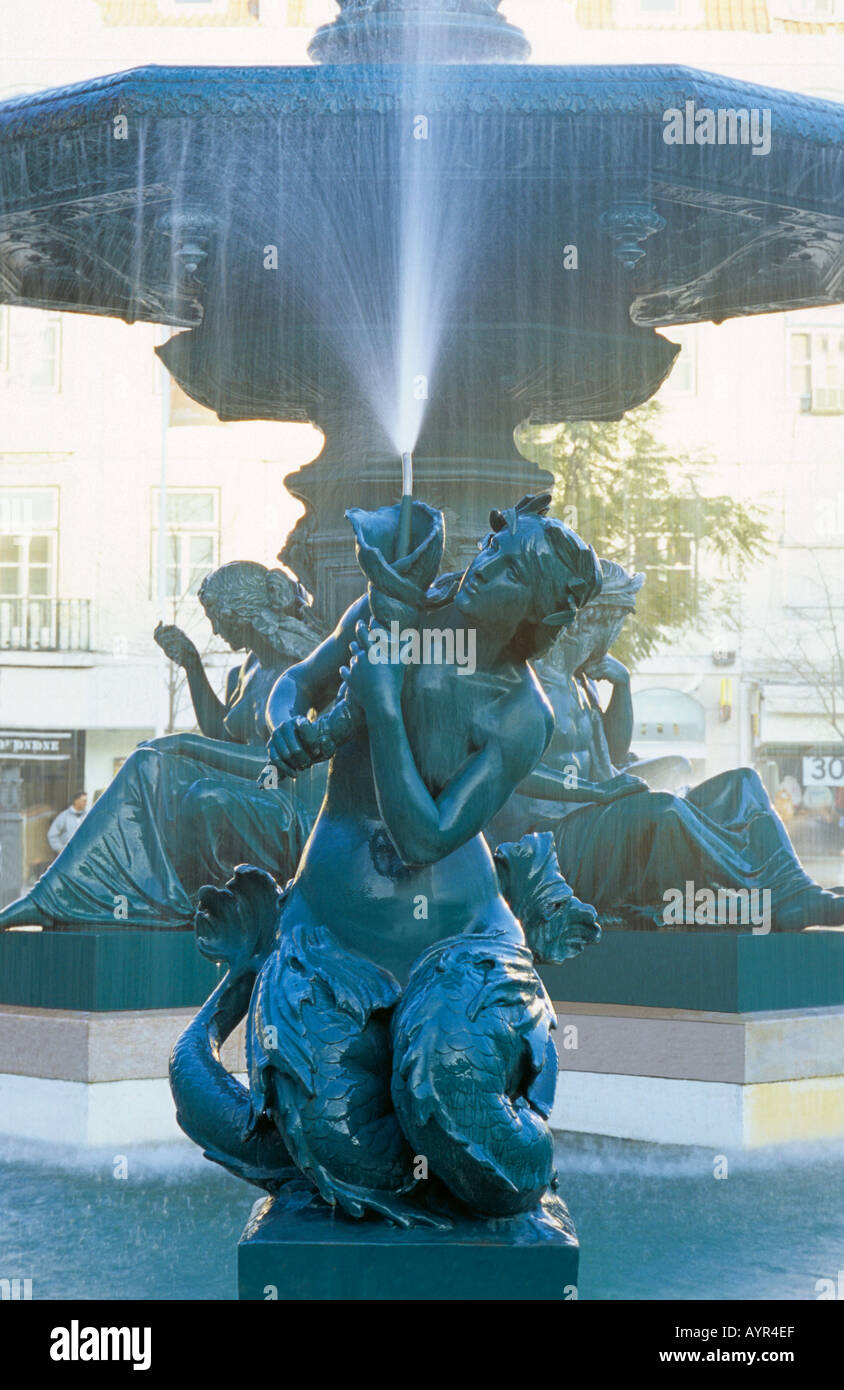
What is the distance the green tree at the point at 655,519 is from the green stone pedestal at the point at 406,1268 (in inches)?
582

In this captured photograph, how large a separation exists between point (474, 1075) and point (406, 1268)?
377 millimetres

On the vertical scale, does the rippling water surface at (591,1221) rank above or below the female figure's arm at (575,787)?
below

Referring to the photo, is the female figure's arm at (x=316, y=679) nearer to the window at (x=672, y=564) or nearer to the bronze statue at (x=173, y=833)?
the bronze statue at (x=173, y=833)

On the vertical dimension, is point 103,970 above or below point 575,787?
below

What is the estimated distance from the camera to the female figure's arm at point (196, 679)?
754cm

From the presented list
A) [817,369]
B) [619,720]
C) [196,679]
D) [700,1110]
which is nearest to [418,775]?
[700,1110]

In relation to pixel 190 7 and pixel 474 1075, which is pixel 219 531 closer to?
pixel 190 7

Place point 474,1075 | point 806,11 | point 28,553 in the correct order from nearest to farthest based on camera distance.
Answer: point 474,1075, point 806,11, point 28,553

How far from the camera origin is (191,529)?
19.0 m

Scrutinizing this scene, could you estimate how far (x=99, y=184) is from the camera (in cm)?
646

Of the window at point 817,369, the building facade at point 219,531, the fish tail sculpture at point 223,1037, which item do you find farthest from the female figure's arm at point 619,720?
the window at point 817,369

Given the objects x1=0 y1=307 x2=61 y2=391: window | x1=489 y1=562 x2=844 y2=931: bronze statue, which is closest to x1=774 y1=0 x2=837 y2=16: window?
x1=0 y1=307 x2=61 y2=391: window
